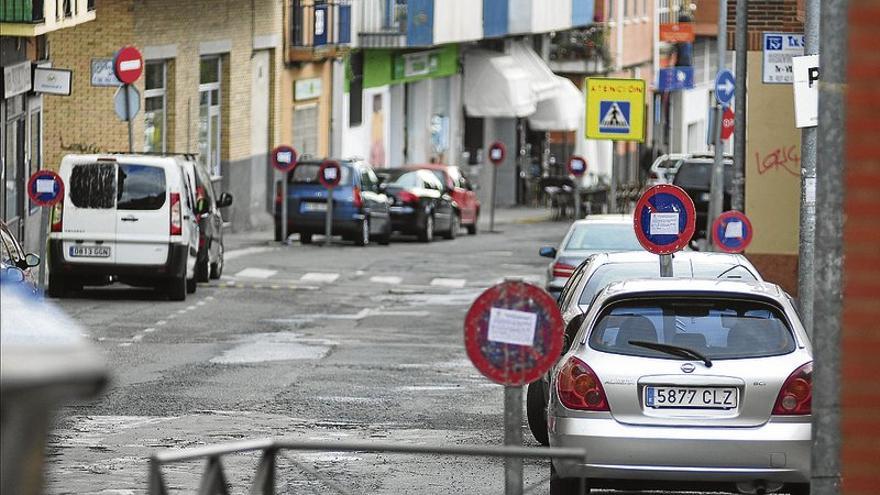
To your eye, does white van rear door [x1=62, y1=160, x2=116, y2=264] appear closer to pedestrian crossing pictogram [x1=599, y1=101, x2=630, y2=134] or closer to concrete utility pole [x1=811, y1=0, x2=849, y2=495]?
pedestrian crossing pictogram [x1=599, y1=101, x2=630, y2=134]

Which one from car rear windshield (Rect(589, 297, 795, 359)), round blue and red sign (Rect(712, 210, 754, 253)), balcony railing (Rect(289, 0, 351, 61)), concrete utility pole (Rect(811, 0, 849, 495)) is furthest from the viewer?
balcony railing (Rect(289, 0, 351, 61))

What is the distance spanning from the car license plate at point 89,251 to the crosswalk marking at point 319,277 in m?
6.22

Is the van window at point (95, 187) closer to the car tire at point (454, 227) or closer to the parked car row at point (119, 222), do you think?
the parked car row at point (119, 222)

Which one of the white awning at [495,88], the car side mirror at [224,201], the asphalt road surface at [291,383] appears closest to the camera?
the asphalt road surface at [291,383]

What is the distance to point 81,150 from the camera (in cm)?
3516

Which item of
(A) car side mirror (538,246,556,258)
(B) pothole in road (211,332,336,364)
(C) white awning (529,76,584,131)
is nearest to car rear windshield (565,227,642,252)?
(A) car side mirror (538,246,556,258)

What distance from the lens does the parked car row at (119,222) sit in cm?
2553

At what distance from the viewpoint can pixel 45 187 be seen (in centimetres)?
2352

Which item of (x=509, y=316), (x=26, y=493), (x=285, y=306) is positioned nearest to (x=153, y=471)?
(x=509, y=316)

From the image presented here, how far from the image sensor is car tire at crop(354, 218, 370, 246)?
39.5 meters

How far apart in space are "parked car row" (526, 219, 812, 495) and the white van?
1476 cm

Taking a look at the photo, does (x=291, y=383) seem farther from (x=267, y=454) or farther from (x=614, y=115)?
(x=614, y=115)

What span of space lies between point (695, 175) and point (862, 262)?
34.1 meters

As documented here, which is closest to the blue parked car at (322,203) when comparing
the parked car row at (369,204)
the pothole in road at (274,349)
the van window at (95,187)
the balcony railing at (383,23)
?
the parked car row at (369,204)
